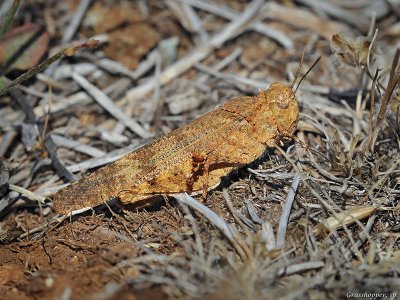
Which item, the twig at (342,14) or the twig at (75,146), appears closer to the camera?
the twig at (75,146)

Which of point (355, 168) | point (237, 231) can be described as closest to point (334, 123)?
point (355, 168)

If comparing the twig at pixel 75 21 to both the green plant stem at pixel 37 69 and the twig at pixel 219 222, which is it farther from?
the twig at pixel 219 222

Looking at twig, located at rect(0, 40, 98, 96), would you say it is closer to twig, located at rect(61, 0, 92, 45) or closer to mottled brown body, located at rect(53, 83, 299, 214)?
mottled brown body, located at rect(53, 83, 299, 214)

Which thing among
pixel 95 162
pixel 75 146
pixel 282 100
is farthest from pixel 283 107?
pixel 75 146

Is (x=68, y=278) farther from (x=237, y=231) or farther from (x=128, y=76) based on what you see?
(x=128, y=76)

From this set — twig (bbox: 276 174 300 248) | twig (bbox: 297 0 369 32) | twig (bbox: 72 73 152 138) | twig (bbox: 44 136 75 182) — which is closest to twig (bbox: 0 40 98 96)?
twig (bbox: 44 136 75 182)

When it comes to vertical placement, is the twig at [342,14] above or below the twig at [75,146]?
above

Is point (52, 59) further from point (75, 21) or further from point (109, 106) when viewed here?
point (75, 21)

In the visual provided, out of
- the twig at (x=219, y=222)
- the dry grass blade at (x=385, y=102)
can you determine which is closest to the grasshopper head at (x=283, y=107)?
the dry grass blade at (x=385, y=102)
